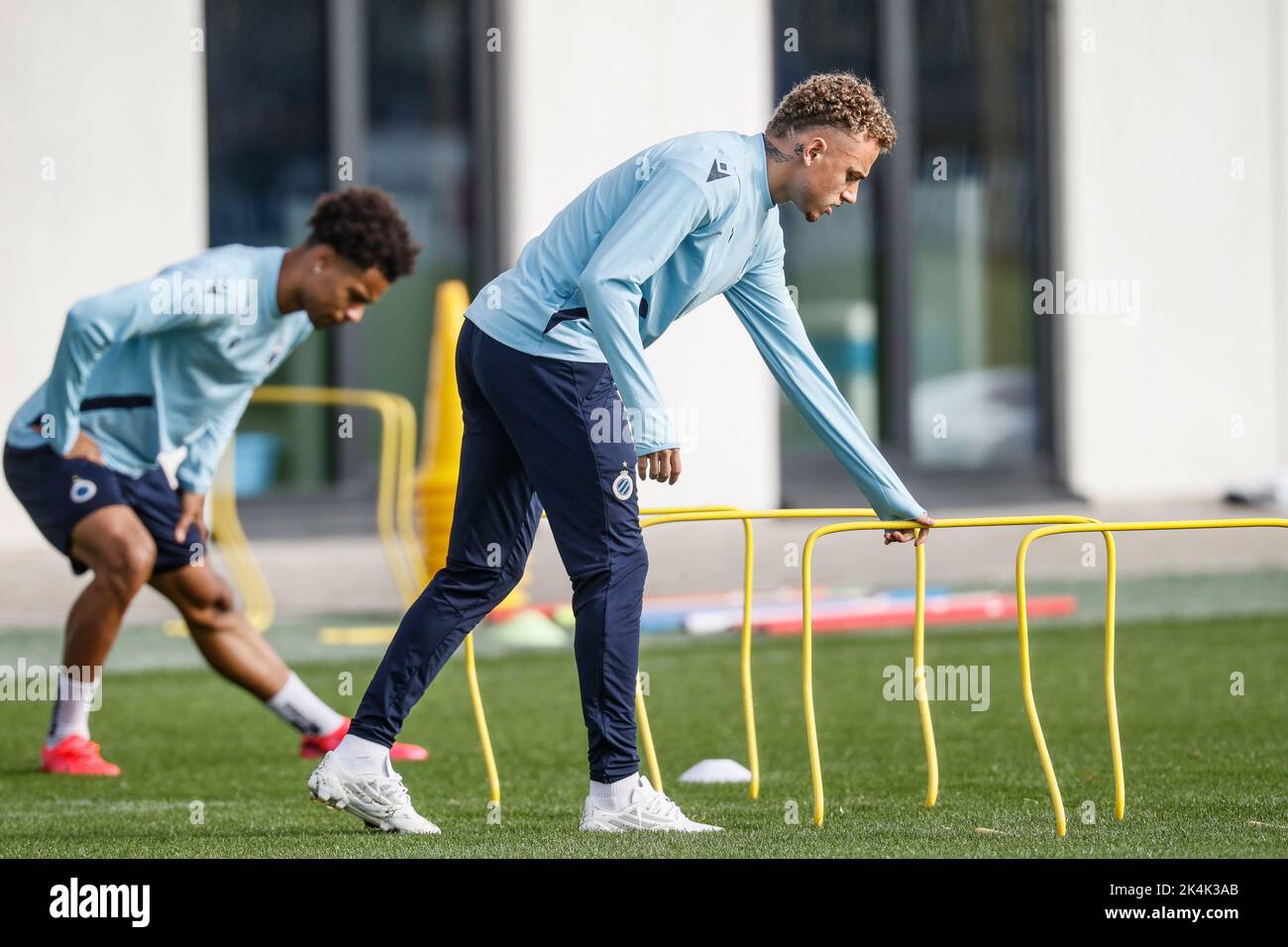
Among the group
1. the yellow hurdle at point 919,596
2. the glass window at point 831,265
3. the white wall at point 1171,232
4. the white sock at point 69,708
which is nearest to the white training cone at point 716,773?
the yellow hurdle at point 919,596

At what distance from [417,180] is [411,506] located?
86.0 inches

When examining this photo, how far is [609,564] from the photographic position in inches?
181

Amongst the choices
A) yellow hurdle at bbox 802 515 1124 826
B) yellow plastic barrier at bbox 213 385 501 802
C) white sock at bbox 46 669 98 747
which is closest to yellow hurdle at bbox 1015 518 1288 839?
yellow hurdle at bbox 802 515 1124 826

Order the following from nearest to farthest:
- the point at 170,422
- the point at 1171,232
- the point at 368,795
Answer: the point at 368,795 → the point at 170,422 → the point at 1171,232

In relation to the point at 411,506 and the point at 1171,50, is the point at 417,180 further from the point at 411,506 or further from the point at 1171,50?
the point at 1171,50

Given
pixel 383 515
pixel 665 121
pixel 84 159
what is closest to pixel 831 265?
pixel 665 121

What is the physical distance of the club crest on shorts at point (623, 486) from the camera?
4.60 m

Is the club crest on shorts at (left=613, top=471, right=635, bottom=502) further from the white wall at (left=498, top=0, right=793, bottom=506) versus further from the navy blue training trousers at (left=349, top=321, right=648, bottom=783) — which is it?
the white wall at (left=498, top=0, right=793, bottom=506)

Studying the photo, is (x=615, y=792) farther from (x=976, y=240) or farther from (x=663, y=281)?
(x=976, y=240)

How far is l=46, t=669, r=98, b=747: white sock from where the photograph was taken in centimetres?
643

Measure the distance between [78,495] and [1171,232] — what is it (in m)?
9.80

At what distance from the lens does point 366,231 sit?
19.6ft

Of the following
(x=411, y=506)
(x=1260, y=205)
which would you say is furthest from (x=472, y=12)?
(x=1260, y=205)
